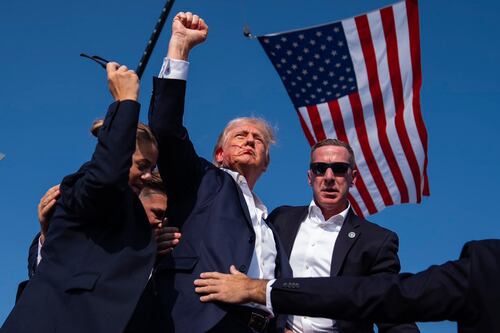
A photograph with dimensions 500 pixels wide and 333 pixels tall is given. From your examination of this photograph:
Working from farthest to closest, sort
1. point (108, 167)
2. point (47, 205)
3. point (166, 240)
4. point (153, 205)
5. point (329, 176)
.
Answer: point (329, 176)
point (153, 205)
point (166, 240)
point (47, 205)
point (108, 167)

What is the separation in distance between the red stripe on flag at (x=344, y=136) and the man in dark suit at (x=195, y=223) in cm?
496

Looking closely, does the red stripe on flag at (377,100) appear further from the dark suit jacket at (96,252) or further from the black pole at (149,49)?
the dark suit jacket at (96,252)

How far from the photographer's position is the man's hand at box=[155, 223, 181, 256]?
4.33 meters

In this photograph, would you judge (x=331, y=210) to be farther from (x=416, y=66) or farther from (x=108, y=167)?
(x=416, y=66)

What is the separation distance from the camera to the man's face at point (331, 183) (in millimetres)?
6133

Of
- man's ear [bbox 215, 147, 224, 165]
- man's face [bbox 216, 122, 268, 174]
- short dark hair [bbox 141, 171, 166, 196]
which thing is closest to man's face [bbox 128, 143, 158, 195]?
short dark hair [bbox 141, 171, 166, 196]

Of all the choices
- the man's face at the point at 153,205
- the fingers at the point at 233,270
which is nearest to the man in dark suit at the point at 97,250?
the fingers at the point at 233,270

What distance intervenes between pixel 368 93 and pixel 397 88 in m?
0.38

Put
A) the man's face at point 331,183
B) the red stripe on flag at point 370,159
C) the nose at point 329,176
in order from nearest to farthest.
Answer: the man's face at point 331,183 → the nose at point 329,176 → the red stripe on flag at point 370,159

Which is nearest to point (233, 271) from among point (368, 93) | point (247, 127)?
point (247, 127)

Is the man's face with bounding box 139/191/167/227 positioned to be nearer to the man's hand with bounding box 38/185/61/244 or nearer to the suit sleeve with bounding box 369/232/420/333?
the man's hand with bounding box 38/185/61/244

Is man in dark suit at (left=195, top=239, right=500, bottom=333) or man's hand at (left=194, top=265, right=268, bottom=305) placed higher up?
man in dark suit at (left=195, top=239, right=500, bottom=333)

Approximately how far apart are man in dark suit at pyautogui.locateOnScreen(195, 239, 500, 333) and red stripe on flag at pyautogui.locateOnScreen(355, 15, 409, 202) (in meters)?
6.17

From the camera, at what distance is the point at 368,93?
32.8ft
